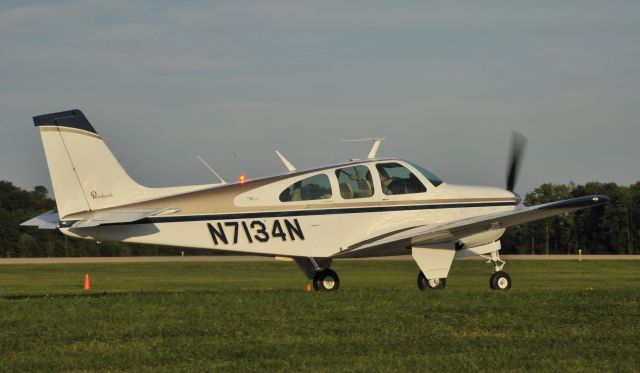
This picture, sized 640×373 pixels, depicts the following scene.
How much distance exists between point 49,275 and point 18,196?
199 ft

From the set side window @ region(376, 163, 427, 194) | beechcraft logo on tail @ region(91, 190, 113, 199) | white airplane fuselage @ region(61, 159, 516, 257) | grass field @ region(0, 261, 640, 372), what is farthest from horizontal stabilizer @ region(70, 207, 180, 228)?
side window @ region(376, 163, 427, 194)

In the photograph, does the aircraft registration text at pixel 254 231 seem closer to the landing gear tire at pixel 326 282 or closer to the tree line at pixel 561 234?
the landing gear tire at pixel 326 282

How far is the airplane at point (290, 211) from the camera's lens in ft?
57.3

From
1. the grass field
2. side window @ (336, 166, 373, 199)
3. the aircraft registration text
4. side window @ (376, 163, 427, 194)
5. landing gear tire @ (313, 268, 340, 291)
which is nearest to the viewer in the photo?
the grass field

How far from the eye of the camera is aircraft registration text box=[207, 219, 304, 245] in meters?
17.7

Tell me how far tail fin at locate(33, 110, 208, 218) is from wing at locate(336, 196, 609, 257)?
3.98m

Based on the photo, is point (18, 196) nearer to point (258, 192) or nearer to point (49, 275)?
point (49, 275)

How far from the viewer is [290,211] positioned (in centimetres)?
1805

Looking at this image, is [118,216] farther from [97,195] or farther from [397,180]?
[397,180]

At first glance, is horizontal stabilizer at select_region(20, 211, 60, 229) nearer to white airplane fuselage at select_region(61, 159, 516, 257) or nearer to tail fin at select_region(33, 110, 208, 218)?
tail fin at select_region(33, 110, 208, 218)

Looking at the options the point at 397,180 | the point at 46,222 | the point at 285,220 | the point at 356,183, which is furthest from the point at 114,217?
the point at 397,180

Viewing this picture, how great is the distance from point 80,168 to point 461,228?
6864mm

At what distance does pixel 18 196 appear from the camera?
99062 mm

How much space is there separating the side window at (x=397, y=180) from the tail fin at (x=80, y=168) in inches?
161
